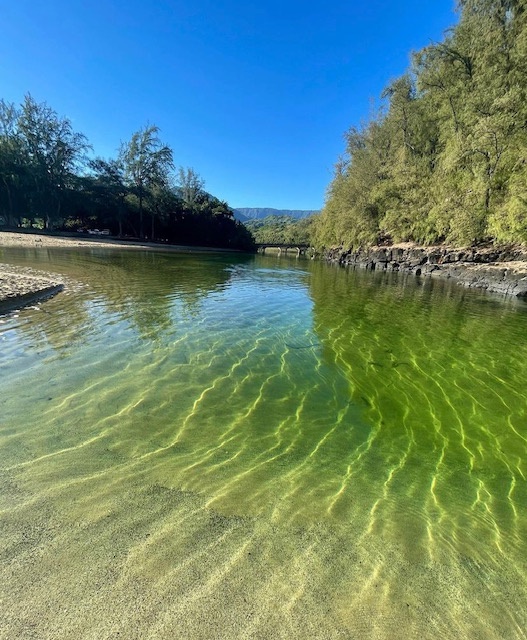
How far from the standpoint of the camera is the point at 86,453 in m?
3.13

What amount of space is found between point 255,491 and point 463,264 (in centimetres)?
2776

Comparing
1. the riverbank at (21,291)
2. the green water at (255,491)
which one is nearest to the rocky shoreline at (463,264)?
the green water at (255,491)

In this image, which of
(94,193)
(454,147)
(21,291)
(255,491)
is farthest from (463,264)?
(94,193)

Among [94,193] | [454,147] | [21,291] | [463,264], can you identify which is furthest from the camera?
[94,193]

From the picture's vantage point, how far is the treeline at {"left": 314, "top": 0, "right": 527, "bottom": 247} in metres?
22.7

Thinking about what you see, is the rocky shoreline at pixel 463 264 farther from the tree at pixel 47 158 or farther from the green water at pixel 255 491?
Result: the tree at pixel 47 158

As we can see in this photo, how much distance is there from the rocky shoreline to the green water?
598 inches

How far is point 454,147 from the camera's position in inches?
1085

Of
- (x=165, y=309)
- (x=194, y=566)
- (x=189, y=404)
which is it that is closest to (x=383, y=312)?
(x=165, y=309)

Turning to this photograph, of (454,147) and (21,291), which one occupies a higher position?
(454,147)

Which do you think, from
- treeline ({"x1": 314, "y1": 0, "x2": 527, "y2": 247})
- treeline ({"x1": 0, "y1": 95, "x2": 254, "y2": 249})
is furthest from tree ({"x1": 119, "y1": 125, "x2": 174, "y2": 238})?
treeline ({"x1": 314, "y1": 0, "x2": 527, "y2": 247})

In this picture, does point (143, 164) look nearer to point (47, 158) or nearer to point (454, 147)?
point (47, 158)

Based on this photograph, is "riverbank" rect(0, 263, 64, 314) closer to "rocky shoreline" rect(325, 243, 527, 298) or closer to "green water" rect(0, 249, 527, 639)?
"green water" rect(0, 249, 527, 639)

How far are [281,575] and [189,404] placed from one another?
2519 millimetres
